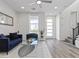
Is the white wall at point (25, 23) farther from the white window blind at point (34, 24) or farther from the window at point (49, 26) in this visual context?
the window at point (49, 26)

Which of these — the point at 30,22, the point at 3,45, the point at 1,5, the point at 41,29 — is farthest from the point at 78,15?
the point at 3,45

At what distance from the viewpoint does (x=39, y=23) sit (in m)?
11.4

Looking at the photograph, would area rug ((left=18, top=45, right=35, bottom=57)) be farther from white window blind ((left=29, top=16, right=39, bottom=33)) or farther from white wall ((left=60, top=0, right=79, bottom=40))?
white wall ((left=60, top=0, right=79, bottom=40))

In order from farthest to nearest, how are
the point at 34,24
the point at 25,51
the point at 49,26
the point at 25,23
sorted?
the point at 49,26 < the point at 34,24 < the point at 25,23 < the point at 25,51

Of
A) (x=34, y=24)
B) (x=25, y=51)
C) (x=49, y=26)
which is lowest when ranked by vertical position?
(x=25, y=51)

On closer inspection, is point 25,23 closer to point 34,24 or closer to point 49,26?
point 34,24

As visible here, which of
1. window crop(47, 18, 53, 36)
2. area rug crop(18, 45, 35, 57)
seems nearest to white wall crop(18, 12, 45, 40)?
window crop(47, 18, 53, 36)

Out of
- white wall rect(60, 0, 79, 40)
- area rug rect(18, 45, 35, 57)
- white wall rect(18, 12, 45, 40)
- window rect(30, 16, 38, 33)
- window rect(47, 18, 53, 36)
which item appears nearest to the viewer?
area rug rect(18, 45, 35, 57)

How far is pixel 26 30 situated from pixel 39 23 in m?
1.47

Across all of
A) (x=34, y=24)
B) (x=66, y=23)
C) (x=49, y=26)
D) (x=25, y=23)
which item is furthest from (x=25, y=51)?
(x=49, y=26)

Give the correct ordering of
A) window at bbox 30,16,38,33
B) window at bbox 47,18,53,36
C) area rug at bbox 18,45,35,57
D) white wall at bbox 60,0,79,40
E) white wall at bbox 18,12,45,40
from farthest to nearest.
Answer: window at bbox 47,18,53,36
window at bbox 30,16,38,33
white wall at bbox 18,12,45,40
white wall at bbox 60,0,79,40
area rug at bbox 18,45,35,57

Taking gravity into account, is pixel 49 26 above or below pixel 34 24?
below

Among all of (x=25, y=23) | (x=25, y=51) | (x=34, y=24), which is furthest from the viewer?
(x=34, y=24)

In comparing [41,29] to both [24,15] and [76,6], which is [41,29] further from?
[76,6]
